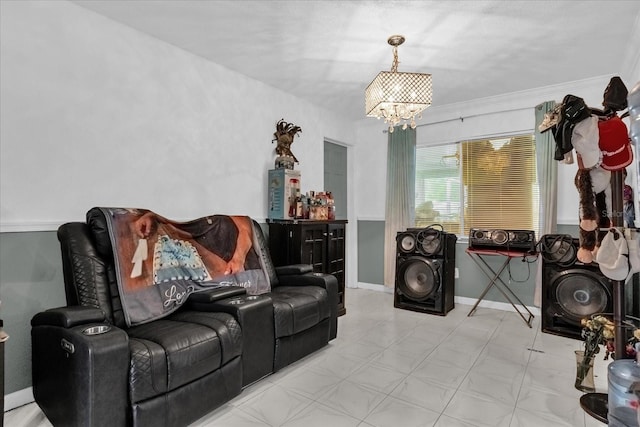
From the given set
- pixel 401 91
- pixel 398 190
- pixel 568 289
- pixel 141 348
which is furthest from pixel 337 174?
pixel 141 348

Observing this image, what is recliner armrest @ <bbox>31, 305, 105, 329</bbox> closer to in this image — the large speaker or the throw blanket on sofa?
the throw blanket on sofa

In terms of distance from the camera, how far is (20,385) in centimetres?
215

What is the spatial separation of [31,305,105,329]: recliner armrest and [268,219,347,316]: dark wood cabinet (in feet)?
6.39

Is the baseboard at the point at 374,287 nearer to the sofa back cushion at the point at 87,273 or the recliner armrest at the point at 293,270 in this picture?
the recliner armrest at the point at 293,270

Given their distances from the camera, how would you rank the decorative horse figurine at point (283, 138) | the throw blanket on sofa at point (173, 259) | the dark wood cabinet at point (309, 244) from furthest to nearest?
the decorative horse figurine at point (283, 138) → the dark wood cabinet at point (309, 244) → the throw blanket on sofa at point (173, 259)

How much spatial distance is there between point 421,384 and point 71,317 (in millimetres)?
2120

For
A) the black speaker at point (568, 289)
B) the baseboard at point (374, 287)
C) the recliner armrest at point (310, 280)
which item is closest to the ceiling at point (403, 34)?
the black speaker at point (568, 289)

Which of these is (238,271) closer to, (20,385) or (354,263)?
(20,385)

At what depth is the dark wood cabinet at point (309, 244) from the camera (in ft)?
11.8

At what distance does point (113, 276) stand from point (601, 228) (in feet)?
9.89

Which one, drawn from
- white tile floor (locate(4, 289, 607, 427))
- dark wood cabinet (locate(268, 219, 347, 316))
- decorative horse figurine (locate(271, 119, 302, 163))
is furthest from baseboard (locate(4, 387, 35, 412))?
decorative horse figurine (locate(271, 119, 302, 163))

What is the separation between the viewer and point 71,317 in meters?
1.75

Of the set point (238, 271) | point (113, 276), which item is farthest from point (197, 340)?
point (238, 271)

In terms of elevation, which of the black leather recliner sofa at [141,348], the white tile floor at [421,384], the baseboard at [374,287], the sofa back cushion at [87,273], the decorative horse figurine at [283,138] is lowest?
the white tile floor at [421,384]
